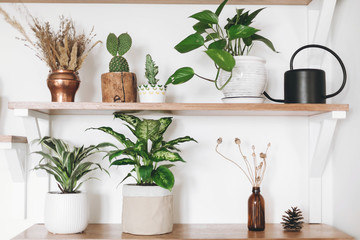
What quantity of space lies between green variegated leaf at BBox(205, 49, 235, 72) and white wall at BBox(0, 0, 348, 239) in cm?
32

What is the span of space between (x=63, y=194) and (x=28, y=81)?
1.50ft

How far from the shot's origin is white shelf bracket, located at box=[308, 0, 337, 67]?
1436 millimetres

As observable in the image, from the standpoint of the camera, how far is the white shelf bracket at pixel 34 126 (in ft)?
4.28

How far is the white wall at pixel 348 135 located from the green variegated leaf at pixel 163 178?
0.57 meters

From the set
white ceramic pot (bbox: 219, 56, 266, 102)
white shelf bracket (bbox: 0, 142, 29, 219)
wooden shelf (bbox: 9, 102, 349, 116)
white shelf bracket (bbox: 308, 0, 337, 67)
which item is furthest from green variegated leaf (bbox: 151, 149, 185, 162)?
white shelf bracket (bbox: 308, 0, 337, 67)

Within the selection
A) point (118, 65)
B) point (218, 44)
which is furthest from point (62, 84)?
point (218, 44)

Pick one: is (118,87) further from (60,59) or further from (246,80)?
(246,80)

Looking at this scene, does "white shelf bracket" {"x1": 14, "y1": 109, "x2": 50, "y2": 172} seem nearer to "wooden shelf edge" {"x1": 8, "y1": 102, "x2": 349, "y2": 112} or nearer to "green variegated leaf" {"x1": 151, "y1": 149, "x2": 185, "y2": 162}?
"wooden shelf edge" {"x1": 8, "y1": 102, "x2": 349, "y2": 112}

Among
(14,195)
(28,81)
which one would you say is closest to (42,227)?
(14,195)

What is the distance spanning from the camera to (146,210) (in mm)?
1313

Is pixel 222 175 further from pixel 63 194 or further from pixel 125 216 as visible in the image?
pixel 63 194

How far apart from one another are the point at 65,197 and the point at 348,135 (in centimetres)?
92

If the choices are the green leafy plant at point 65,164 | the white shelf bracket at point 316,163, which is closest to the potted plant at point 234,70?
the white shelf bracket at point 316,163

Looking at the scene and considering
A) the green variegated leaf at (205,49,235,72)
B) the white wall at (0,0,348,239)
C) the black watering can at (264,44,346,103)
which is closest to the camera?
the green variegated leaf at (205,49,235,72)
